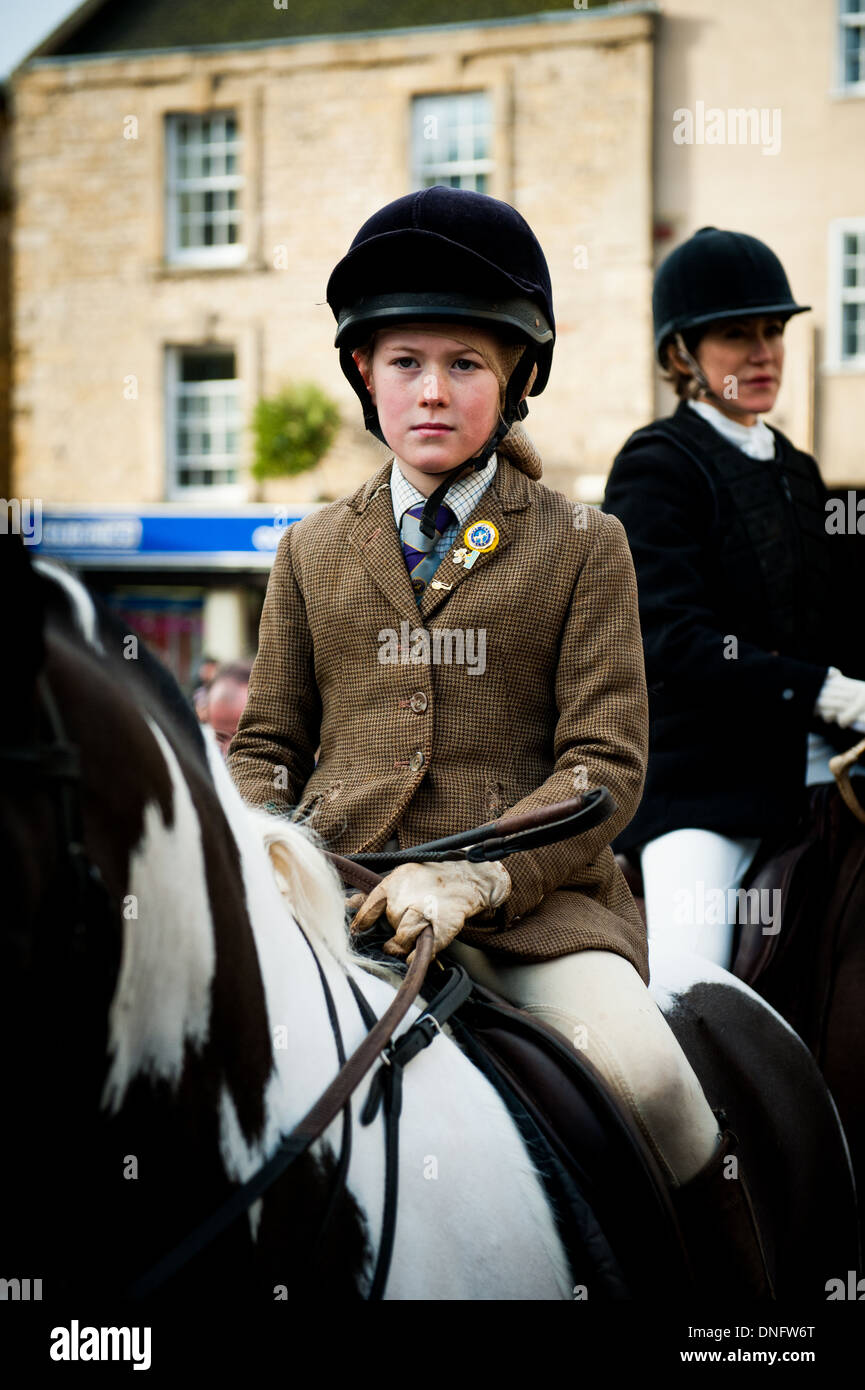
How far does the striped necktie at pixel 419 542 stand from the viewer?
2.45 m

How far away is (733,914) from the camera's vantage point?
12.2 feet

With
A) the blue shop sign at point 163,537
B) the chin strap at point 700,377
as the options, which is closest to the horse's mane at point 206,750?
the chin strap at point 700,377

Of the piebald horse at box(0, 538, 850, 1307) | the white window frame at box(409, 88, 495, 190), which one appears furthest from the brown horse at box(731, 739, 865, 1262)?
the white window frame at box(409, 88, 495, 190)

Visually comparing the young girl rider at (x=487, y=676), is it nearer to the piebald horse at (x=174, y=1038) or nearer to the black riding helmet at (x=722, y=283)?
the piebald horse at (x=174, y=1038)

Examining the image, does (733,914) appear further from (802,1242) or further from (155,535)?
(155,535)

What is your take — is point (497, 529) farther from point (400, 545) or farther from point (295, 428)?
point (295, 428)

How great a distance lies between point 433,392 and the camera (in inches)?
91.9

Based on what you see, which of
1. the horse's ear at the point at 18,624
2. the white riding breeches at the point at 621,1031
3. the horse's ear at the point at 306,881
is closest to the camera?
the horse's ear at the point at 18,624

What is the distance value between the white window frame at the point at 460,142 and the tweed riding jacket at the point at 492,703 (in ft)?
55.4

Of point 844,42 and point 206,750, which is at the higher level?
point 844,42

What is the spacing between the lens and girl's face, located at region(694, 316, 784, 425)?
161 inches

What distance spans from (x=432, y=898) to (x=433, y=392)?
0.86m

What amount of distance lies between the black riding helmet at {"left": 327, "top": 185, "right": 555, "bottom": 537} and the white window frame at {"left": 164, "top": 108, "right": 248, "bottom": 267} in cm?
1770

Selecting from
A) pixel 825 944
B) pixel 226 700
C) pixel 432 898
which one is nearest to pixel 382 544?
pixel 432 898
